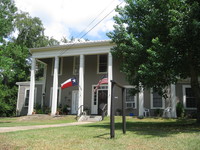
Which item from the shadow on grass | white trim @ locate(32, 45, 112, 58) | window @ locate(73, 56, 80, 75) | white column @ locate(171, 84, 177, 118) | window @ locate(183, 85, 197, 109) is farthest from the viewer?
window @ locate(73, 56, 80, 75)

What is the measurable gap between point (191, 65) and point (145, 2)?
12.3 ft

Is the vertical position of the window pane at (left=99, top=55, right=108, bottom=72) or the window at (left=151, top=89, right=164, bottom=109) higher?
the window pane at (left=99, top=55, right=108, bottom=72)

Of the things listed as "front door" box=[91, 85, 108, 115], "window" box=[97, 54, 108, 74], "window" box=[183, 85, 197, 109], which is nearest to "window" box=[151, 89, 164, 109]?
"window" box=[183, 85, 197, 109]

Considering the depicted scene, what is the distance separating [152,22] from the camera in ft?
31.4

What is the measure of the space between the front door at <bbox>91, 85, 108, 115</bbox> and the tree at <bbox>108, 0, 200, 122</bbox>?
326 inches

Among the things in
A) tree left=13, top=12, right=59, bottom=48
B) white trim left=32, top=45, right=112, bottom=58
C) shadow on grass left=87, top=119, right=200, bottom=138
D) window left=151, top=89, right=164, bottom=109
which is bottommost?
shadow on grass left=87, top=119, right=200, bottom=138

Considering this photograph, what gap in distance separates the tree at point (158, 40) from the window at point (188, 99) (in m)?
6.98

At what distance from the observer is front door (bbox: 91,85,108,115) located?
19.4 m

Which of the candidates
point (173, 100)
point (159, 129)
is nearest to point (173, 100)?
point (173, 100)

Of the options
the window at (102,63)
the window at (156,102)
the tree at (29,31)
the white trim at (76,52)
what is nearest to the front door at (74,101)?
the window at (102,63)

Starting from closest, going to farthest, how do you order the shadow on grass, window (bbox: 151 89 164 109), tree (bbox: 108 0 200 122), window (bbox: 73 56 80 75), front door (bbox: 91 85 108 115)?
the shadow on grass → tree (bbox: 108 0 200 122) → window (bbox: 151 89 164 109) → front door (bbox: 91 85 108 115) → window (bbox: 73 56 80 75)

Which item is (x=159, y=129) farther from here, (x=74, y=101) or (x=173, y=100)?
(x=74, y=101)

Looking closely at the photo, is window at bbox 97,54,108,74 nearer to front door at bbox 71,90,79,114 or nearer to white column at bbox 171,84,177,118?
front door at bbox 71,90,79,114

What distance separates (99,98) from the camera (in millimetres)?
19562
